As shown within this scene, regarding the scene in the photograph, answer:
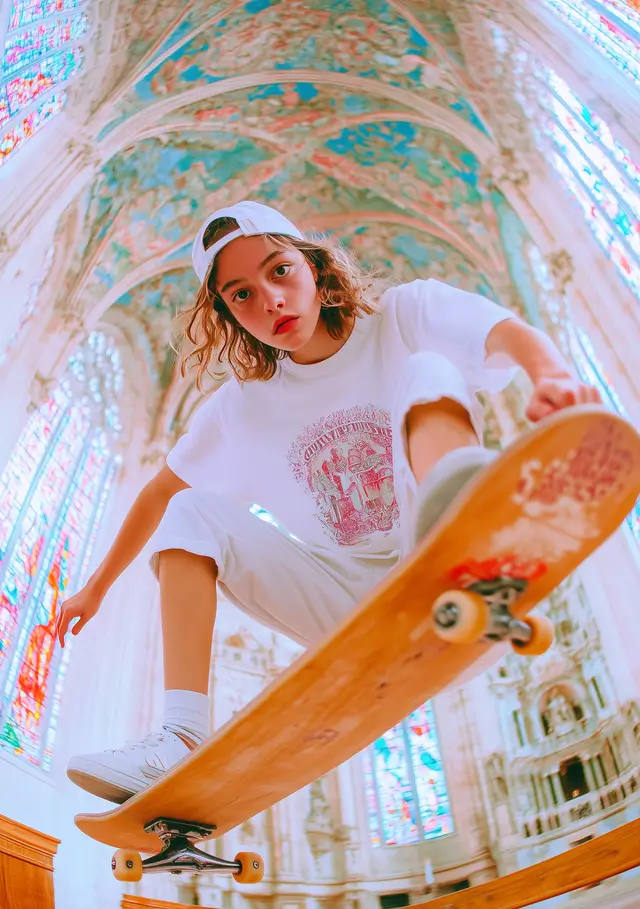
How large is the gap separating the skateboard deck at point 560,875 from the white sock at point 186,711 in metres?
5.15

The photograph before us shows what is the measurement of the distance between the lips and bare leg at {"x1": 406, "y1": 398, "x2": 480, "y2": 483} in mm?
537

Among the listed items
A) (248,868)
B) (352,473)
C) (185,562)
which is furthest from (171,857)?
(352,473)

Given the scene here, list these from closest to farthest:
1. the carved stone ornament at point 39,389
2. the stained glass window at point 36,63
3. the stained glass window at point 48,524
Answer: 1. the stained glass window at point 36,63
2. the stained glass window at point 48,524
3. the carved stone ornament at point 39,389

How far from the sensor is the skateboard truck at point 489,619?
1.52 meters

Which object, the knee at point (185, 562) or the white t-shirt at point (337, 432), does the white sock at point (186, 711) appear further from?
the white t-shirt at point (337, 432)

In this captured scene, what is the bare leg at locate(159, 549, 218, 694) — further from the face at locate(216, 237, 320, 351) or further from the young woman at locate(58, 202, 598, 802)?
the face at locate(216, 237, 320, 351)

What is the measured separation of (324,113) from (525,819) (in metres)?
7.57

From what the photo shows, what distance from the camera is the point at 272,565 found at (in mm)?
2193

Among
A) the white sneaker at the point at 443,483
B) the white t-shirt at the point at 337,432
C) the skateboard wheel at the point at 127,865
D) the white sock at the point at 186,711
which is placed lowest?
the skateboard wheel at the point at 127,865

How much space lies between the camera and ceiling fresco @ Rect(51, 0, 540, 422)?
26.1 feet

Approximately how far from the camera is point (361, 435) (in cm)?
232

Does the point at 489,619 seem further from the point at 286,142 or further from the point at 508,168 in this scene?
the point at 286,142

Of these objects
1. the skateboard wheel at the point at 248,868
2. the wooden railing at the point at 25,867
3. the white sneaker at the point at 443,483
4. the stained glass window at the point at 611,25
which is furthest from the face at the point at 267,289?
the stained glass window at the point at 611,25

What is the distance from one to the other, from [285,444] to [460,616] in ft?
3.30
